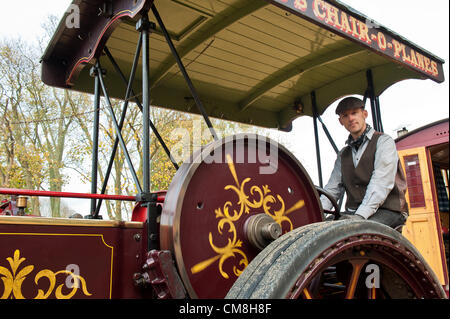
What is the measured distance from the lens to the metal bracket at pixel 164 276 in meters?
1.43

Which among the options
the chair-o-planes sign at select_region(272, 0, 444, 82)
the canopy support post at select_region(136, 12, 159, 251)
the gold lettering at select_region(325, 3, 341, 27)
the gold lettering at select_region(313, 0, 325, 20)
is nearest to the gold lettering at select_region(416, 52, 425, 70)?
the chair-o-planes sign at select_region(272, 0, 444, 82)

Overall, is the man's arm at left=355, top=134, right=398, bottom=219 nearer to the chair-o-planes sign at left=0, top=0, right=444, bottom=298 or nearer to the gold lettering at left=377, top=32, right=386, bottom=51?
A: the chair-o-planes sign at left=0, top=0, right=444, bottom=298

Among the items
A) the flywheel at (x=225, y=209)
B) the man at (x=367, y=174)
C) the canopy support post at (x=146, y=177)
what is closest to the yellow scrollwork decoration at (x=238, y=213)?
the flywheel at (x=225, y=209)

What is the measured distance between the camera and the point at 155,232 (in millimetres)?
1576

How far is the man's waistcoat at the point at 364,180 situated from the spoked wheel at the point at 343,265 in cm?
86

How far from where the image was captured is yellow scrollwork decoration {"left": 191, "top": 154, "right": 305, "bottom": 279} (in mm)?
1575

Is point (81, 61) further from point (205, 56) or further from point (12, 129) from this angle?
point (12, 129)

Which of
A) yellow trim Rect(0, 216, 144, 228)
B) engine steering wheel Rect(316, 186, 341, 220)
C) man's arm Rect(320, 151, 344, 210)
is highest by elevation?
man's arm Rect(320, 151, 344, 210)

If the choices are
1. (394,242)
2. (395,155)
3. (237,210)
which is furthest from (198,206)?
(395,155)

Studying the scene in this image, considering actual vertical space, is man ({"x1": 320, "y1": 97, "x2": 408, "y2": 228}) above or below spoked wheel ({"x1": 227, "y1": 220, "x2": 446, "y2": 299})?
above

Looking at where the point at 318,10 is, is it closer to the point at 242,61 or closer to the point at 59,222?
the point at 242,61

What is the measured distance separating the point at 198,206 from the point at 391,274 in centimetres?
82

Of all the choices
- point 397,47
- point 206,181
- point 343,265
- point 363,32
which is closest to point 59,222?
point 206,181

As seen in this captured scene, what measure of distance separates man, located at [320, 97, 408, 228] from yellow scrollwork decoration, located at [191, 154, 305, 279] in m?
0.61
